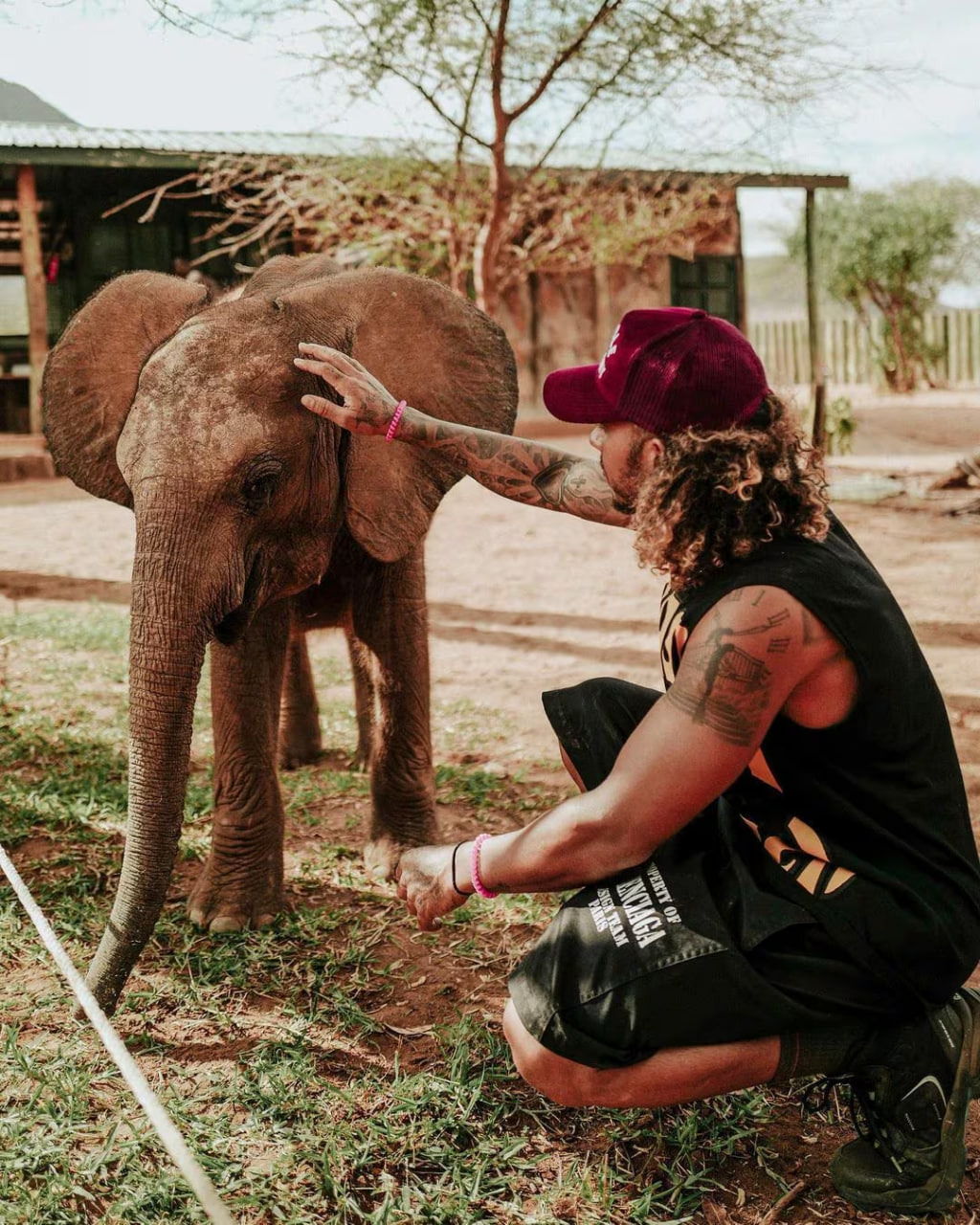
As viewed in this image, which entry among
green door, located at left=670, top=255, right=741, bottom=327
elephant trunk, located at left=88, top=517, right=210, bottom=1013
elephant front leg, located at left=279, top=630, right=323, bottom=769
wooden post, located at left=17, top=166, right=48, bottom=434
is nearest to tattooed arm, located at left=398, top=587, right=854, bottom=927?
elephant trunk, located at left=88, top=517, right=210, bottom=1013

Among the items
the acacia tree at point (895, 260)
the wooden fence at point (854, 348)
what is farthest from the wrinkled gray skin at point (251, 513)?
the wooden fence at point (854, 348)

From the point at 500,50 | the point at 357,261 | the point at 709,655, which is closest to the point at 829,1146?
the point at 709,655

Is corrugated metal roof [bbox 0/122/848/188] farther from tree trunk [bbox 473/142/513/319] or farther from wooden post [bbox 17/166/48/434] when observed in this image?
tree trunk [bbox 473/142/513/319]

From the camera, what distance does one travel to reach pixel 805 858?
A: 254cm

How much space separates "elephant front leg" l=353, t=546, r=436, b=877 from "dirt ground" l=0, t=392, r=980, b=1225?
420mm

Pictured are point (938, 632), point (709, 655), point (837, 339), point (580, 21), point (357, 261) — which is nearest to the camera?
point (709, 655)

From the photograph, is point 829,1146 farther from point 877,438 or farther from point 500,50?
point 877,438

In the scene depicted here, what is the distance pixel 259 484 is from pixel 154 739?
2.48 ft

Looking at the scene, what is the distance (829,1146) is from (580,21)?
10074 mm

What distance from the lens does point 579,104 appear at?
37.3 ft

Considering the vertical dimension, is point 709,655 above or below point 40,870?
above

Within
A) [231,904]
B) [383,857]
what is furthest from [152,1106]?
[383,857]

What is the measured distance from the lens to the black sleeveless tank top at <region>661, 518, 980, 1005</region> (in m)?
2.42

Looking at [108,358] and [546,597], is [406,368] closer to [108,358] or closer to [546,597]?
[108,358]
